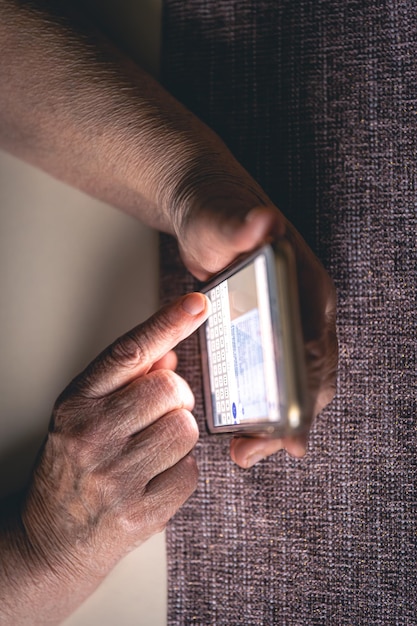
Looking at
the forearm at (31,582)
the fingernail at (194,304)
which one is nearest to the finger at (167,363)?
the fingernail at (194,304)

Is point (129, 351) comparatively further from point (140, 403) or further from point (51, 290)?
point (51, 290)

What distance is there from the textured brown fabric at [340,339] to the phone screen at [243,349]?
10 cm

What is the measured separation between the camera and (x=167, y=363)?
0.66 m

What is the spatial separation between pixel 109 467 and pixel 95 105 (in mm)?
384

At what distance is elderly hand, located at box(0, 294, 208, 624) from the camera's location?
1.93ft

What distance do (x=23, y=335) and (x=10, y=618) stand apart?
0.32 metres

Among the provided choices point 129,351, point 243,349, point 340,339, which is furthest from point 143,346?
point 340,339

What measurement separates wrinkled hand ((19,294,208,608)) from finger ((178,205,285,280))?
46 mm

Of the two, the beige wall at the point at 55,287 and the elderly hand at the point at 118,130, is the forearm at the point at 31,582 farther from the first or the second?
the elderly hand at the point at 118,130

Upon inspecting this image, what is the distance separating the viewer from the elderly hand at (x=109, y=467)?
59cm

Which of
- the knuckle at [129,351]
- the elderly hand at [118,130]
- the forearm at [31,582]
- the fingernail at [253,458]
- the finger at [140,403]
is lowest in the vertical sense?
the forearm at [31,582]

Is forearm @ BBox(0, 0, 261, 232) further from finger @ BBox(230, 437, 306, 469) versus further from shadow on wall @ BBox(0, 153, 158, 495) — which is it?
finger @ BBox(230, 437, 306, 469)

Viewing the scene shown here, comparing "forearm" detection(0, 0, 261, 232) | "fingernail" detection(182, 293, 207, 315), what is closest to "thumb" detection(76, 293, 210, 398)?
"fingernail" detection(182, 293, 207, 315)

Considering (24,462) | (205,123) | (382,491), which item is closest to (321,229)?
(205,123)
